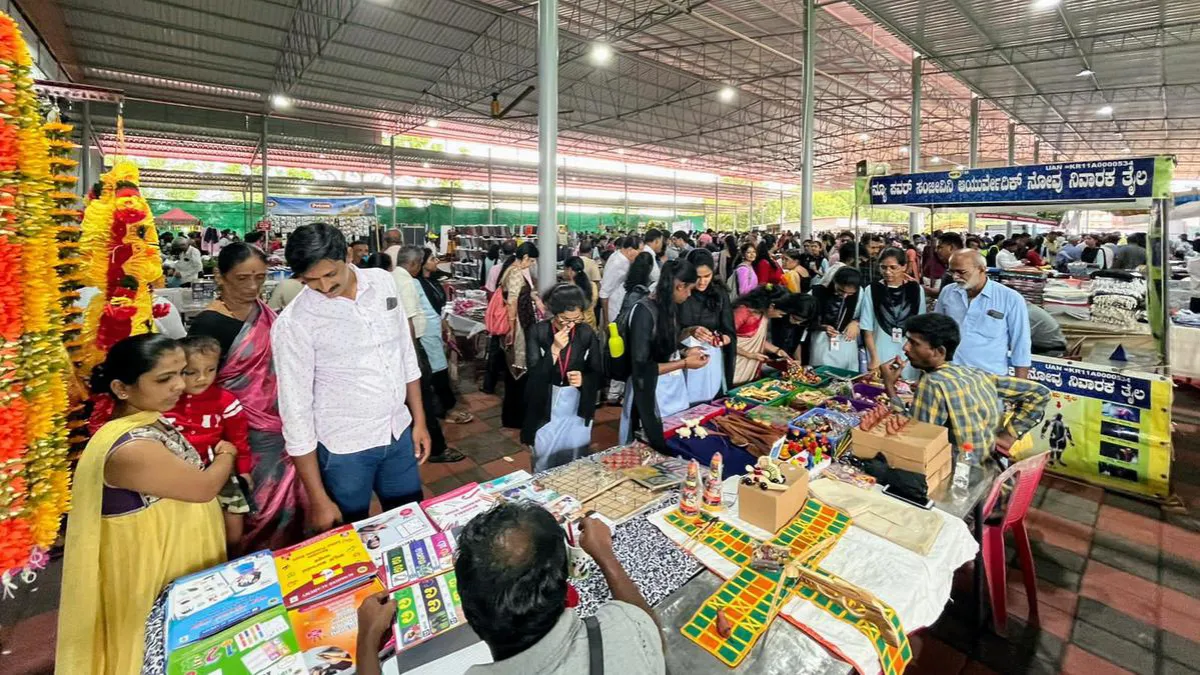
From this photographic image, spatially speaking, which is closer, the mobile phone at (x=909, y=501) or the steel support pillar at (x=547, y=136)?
the mobile phone at (x=909, y=501)

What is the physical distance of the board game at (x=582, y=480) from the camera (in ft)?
6.86

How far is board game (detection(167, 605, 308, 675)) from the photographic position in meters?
1.23

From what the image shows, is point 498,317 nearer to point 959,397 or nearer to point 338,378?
point 338,378

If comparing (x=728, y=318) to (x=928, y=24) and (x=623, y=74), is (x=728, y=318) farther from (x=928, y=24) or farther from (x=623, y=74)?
(x=623, y=74)

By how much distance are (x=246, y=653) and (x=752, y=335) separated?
3290 millimetres

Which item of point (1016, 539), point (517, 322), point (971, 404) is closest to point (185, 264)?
point (517, 322)

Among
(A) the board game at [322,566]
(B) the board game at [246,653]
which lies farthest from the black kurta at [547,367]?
(B) the board game at [246,653]

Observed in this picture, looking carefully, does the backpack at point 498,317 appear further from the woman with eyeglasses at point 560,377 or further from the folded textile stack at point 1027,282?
the folded textile stack at point 1027,282

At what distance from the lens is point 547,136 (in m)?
4.31

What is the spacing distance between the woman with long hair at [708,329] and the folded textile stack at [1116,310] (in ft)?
14.8

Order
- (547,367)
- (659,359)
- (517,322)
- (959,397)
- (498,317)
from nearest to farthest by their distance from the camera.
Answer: (959,397)
(547,367)
(659,359)
(517,322)
(498,317)

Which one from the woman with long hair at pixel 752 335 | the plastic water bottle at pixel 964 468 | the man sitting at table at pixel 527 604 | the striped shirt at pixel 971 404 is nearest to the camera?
the man sitting at table at pixel 527 604

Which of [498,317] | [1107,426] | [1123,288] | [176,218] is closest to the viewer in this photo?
[1107,426]

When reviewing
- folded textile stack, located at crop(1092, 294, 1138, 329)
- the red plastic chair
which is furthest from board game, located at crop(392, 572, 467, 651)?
folded textile stack, located at crop(1092, 294, 1138, 329)
